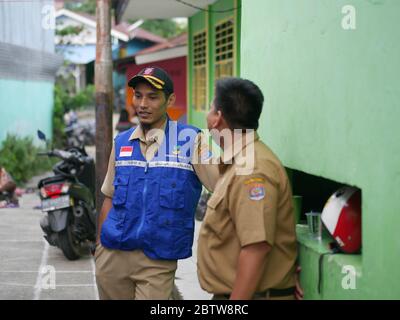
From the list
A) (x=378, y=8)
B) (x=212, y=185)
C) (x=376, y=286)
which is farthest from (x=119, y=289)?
(x=378, y=8)

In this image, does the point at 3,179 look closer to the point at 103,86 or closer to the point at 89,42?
the point at 103,86

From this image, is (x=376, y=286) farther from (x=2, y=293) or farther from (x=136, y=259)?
(x=2, y=293)

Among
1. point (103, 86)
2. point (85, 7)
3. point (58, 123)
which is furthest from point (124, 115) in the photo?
point (85, 7)

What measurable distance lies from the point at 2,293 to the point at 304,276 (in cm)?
374

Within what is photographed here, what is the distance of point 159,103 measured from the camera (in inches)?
149

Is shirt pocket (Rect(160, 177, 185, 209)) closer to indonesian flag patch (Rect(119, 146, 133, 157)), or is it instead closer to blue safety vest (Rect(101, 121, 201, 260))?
blue safety vest (Rect(101, 121, 201, 260))

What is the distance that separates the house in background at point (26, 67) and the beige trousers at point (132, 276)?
9267 millimetres

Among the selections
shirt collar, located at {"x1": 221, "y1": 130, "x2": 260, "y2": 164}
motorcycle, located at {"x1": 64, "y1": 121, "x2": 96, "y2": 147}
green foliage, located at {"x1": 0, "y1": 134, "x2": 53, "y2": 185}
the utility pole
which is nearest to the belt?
shirt collar, located at {"x1": 221, "y1": 130, "x2": 260, "y2": 164}

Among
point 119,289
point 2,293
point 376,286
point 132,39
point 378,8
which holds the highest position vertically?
point 132,39

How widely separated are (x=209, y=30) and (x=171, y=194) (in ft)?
27.8

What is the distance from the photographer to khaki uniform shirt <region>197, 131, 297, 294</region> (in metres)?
2.78

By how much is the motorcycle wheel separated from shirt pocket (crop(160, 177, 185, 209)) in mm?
3934

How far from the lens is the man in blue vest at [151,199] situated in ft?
12.0

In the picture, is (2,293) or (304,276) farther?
(2,293)
